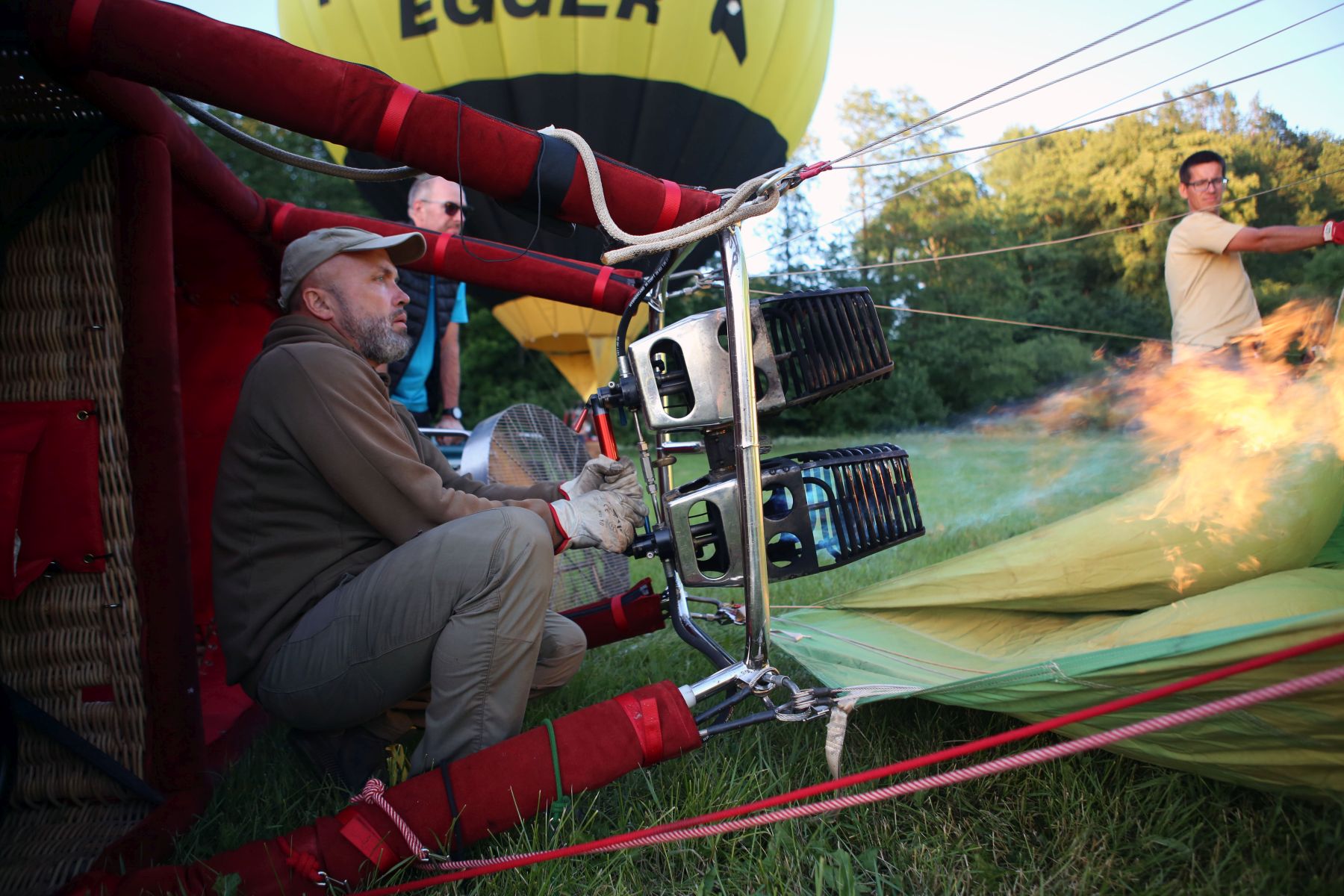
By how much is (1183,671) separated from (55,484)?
2080 mm

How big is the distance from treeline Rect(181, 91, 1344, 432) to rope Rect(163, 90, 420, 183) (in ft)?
4.10

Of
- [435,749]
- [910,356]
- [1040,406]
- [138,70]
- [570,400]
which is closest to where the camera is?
[138,70]

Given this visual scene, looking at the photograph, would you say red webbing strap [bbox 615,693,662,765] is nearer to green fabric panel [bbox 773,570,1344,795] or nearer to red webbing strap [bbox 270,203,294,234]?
green fabric panel [bbox 773,570,1344,795]

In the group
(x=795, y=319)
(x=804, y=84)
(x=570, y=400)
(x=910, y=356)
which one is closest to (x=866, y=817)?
(x=795, y=319)

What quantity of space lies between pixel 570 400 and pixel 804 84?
8.61 meters

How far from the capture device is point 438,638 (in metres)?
1.63

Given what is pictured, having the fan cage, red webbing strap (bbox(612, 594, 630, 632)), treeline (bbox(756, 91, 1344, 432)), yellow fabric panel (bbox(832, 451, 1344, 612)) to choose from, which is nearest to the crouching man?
red webbing strap (bbox(612, 594, 630, 632))

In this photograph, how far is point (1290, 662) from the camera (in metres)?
A: 1.14

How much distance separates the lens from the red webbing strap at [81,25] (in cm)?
134

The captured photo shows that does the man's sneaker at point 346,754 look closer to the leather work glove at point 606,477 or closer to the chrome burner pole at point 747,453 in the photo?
the leather work glove at point 606,477

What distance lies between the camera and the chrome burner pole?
1.54 m

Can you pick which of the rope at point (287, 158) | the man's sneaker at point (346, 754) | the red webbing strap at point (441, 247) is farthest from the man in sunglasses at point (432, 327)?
the man's sneaker at point (346, 754)

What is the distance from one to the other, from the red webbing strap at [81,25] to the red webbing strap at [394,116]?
18.5 inches

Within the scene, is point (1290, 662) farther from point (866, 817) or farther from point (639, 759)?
point (639, 759)
